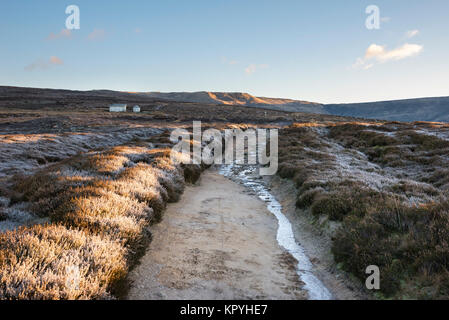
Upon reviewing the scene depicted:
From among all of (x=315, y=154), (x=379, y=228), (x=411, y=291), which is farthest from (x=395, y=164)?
(x=411, y=291)

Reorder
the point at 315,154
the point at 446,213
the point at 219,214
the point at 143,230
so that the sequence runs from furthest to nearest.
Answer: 1. the point at 315,154
2. the point at 219,214
3. the point at 143,230
4. the point at 446,213

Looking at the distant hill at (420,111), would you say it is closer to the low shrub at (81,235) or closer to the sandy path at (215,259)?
the sandy path at (215,259)

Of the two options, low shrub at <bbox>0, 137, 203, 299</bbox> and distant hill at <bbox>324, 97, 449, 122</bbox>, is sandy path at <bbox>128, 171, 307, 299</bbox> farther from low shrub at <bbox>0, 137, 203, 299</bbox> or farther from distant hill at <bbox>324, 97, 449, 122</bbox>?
distant hill at <bbox>324, 97, 449, 122</bbox>

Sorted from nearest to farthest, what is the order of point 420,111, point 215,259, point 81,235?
point 81,235, point 215,259, point 420,111

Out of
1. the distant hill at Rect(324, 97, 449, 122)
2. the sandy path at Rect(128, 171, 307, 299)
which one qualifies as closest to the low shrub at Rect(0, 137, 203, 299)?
the sandy path at Rect(128, 171, 307, 299)

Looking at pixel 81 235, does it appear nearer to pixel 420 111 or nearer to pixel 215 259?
pixel 215 259

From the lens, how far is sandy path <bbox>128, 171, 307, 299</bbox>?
18.0ft

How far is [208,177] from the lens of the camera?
1720 cm

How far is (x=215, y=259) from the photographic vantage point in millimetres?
6840

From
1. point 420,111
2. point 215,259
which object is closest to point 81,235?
point 215,259
